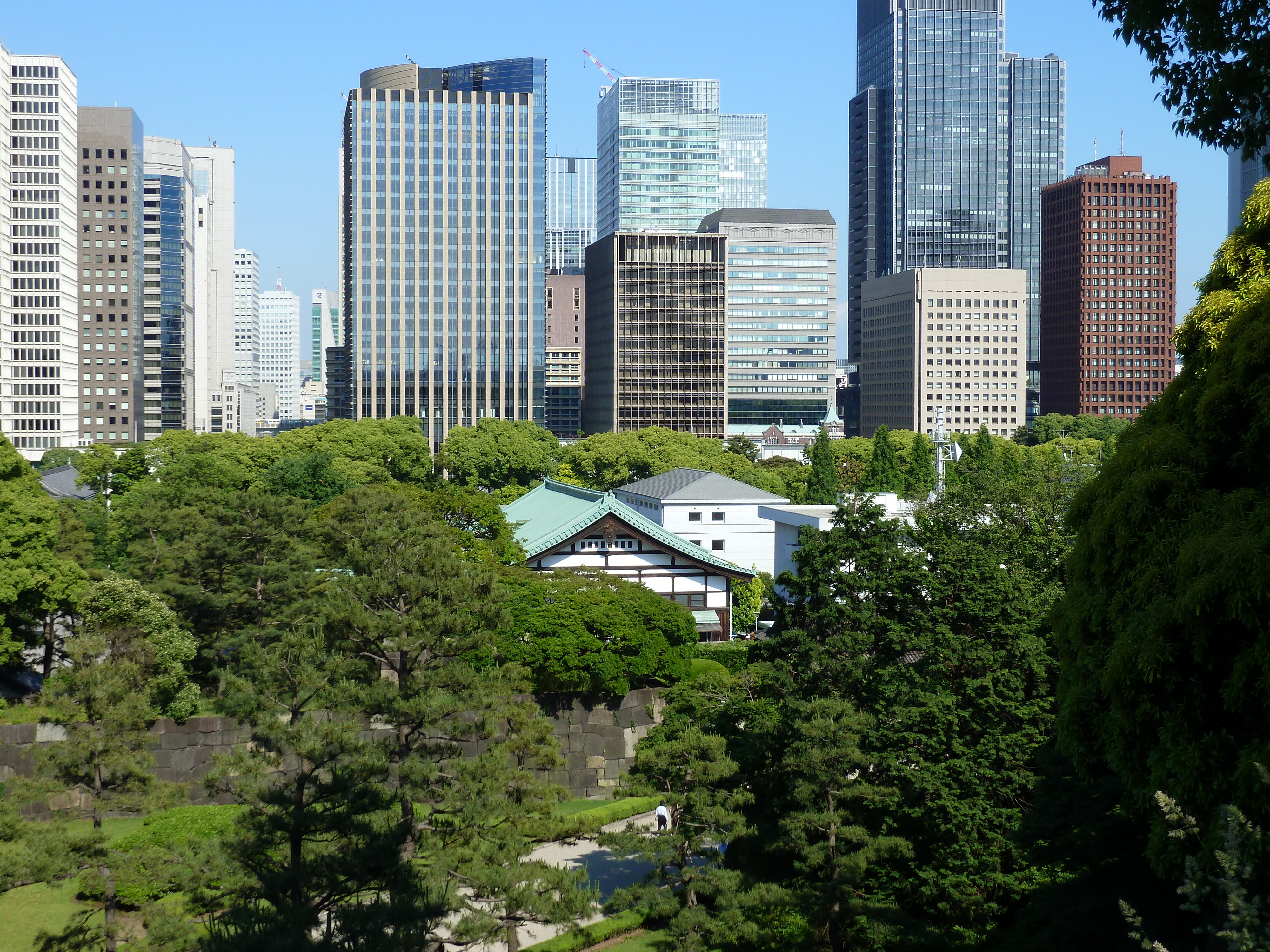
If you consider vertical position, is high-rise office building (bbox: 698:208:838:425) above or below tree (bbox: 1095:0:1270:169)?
above

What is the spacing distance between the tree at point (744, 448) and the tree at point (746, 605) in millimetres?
55536

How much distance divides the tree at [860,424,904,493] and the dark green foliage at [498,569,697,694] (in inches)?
1890

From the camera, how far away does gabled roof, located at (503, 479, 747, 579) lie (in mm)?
44812

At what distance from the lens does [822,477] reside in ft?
260

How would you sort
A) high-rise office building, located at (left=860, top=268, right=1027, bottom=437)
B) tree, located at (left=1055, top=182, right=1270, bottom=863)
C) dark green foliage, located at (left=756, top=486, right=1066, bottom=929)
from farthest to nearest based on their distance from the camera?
high-rise office building, located at (left=860, top=268, right=1027, bottom=437), dark green foliage, located at (left=756, top=486, right=1066, bottom=929), tree, located at (left=1055, top=182, right=1270, bottom=863)

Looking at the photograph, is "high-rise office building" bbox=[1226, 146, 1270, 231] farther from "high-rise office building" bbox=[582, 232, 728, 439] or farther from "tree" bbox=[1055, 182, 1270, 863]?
"tree" bbox=[1055, 182, 1270, 863]

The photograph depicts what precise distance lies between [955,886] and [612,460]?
76803 millimetres

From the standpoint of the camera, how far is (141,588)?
33.5 metres

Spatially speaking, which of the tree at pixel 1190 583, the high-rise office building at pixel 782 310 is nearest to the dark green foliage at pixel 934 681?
the tree at pixel 1190 583

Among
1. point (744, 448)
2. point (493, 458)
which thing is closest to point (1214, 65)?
point (493, 458)

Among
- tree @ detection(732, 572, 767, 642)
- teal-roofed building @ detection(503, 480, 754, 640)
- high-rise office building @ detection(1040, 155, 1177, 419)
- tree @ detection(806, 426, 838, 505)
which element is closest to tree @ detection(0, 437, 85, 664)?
teal-roofed building @ detection(503, 480, 754, 640)

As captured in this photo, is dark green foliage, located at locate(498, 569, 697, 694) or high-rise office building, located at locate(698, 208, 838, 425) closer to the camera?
dark green foliage, located at locate(498, 569, 697, 694)

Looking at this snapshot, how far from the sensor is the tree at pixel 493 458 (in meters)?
98.8

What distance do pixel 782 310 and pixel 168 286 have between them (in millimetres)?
92815
